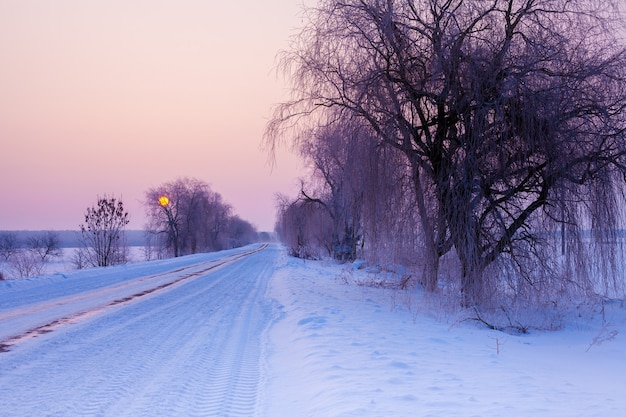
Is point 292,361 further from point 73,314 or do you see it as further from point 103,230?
point 103,230

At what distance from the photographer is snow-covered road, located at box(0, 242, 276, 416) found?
178 inches

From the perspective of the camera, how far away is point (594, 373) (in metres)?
6.16

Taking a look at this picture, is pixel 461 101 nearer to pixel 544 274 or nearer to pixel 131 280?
pixel 544 274

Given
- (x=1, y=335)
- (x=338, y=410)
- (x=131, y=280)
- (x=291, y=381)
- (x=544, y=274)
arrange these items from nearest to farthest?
1. (x=338, y=410)
2. (x=291, y=381)
3. (x=1, y=335)
4. (x=544, y=274)
5. (x=131, y=280)

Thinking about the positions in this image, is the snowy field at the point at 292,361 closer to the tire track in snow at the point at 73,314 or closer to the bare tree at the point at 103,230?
the tire track in snow at the point at 73,314

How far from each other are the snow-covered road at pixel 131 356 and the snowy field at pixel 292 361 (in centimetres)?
2

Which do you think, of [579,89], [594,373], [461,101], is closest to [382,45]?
[461,101]

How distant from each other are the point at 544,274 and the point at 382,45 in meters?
6.05

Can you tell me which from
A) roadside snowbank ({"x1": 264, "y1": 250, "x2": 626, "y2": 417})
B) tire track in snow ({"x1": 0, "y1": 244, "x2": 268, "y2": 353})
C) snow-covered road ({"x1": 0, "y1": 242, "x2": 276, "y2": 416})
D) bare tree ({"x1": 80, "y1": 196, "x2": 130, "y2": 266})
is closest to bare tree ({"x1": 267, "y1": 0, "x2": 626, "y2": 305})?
roadside snowbank ({"x1": 264, "y1": 250, "x2": 626, "y2": 417})

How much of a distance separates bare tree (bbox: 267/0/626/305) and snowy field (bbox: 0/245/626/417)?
2.18 metres

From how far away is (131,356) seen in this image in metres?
6.29

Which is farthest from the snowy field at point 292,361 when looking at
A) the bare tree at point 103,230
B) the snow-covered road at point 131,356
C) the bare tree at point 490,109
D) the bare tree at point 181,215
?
the bare tree at point 181,215

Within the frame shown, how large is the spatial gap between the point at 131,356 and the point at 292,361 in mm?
2103

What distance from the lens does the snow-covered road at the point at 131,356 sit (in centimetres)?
452
